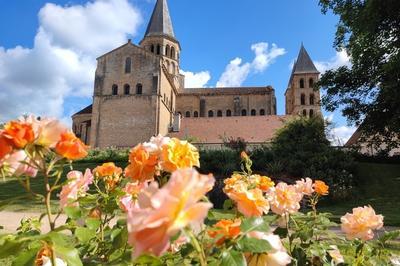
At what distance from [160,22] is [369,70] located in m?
40.5

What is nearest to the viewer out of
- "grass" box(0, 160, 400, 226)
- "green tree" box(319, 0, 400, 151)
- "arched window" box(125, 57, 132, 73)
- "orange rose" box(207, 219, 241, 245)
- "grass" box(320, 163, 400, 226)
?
"orange rose" box(207, 219, 241, 245)

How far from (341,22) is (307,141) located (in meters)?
7.40

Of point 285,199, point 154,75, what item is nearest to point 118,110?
point 154,75

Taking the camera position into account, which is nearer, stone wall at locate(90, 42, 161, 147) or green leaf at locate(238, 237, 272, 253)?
green leaf at locate(238, 237, 272, 253)

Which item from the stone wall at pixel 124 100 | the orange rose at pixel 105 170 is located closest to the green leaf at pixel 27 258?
the orange rose at pixel 105 170

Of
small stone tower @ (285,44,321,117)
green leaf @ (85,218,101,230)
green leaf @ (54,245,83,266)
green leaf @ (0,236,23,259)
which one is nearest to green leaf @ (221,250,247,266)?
green leaf @ (54,245,83,266)

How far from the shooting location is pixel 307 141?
1991 centimetres

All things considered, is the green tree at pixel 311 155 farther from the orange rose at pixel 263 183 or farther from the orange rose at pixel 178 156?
the orange rose at pixel 178 156

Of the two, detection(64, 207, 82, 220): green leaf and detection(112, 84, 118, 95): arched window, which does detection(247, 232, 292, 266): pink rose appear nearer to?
detection(64, 207, 82, 220): green leaf

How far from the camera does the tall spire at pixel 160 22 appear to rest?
54656 mm

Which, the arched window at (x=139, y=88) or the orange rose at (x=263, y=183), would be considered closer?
the orange rose at (x=263, y=183)

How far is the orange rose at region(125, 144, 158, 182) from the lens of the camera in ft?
5.47

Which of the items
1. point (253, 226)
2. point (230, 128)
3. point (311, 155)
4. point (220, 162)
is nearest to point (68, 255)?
point (253, 226)

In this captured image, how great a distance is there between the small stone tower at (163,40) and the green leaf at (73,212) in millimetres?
53458
